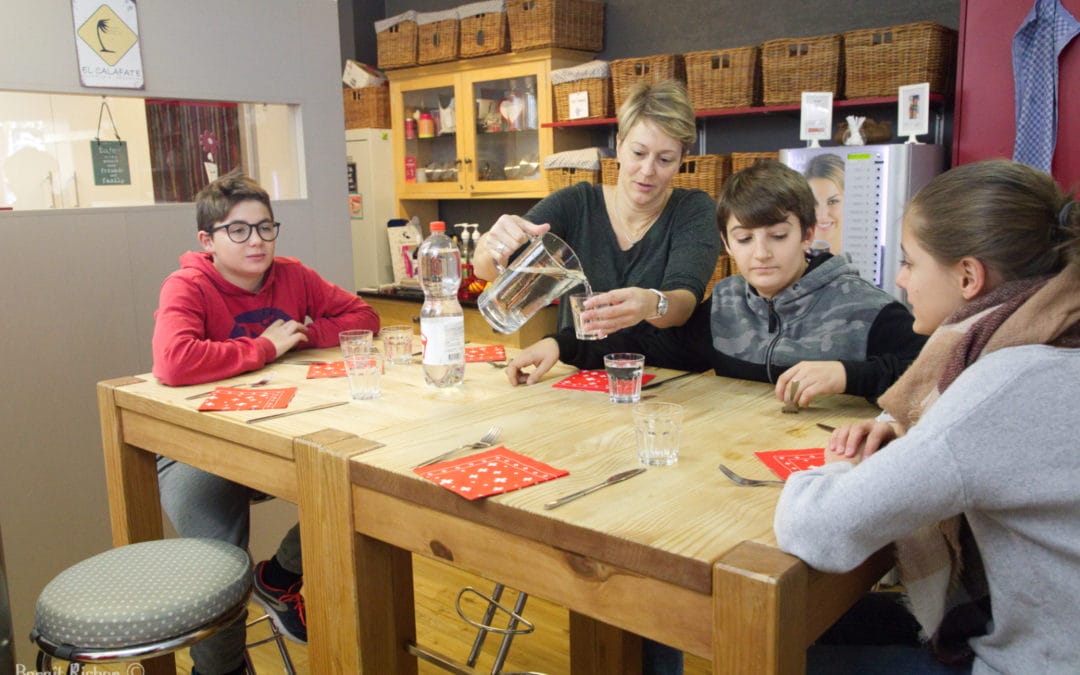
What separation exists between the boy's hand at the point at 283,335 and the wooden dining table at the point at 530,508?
1.7 inches

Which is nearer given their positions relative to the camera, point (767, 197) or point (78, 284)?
point (767, 197)

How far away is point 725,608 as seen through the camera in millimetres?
968

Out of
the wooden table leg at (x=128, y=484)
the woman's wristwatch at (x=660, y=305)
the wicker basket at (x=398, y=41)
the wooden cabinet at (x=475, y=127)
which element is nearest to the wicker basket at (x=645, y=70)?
the wooden cabinet at (x=475, y=127)

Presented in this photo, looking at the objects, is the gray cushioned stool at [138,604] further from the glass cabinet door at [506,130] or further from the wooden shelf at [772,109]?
the glass cabinet door at [506,130]

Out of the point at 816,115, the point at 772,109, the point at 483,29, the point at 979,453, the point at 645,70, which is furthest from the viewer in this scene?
the point at 483,29

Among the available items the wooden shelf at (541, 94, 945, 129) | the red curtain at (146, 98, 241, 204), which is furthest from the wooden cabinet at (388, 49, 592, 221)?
the red curtain at (146, 98, 241, 204)

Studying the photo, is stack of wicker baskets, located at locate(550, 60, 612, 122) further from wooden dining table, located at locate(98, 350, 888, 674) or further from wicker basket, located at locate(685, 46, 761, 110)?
wooden dining table, located at locate(98, 350, 888, 674)

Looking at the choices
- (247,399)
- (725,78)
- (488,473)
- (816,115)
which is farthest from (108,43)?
(816,115)

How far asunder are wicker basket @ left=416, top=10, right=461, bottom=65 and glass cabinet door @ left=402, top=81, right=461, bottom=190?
0.60 ft

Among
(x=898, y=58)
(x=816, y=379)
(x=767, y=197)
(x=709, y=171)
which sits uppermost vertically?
(x=898, y=58)

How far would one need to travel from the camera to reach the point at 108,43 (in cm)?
260

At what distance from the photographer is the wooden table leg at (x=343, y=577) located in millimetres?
1443

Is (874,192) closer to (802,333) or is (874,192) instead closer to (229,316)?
(802,333)

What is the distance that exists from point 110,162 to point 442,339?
163 cm
